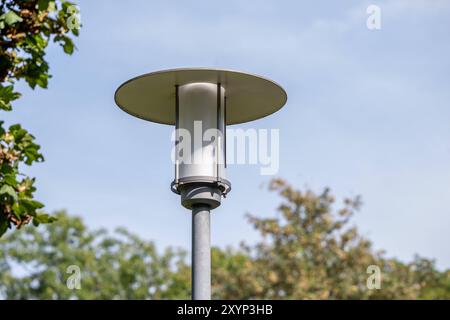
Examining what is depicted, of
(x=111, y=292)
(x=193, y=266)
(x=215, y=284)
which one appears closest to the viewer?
(x=193, y=266)

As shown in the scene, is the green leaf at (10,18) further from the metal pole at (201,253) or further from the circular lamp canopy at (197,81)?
the metal pole at (201,253)

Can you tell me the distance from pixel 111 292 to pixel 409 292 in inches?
479

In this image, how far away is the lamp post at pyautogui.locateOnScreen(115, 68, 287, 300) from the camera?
466 centimetres

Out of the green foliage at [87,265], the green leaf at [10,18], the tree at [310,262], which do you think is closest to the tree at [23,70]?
the green leaf at [10,18]

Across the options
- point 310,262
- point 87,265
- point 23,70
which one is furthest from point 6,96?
point 87,265

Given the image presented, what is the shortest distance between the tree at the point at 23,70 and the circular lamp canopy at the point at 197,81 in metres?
0.50

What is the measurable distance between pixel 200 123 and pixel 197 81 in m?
0.26

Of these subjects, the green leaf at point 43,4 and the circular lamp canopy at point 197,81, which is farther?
the circular lamp canopy at point 197,81

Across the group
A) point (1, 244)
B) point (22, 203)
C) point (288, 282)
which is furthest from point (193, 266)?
point (1, 244)

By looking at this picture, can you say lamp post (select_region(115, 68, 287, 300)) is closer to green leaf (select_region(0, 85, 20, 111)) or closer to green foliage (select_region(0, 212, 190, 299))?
green leaf (select_region(0, 85, 20, 111))

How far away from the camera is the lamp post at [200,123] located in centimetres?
466
